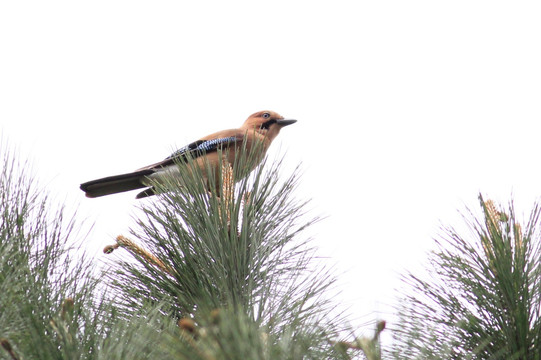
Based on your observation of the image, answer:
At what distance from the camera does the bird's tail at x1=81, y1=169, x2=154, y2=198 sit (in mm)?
5227

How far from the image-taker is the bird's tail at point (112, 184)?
5.23m

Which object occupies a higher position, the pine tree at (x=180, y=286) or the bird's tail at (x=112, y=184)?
the bird's tail at (x=112, y=184)

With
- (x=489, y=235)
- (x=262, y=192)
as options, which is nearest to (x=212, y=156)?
(x=262, y=192)

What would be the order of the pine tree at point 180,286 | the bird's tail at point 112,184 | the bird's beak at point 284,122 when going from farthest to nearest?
the bird's beak at point 284,122, the bird's tail at point 112,184, the pine tree at point 180,286

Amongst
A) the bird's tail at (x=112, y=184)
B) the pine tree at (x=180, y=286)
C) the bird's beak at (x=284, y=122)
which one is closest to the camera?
the pine tree at (x=180, y=286)

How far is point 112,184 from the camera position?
208 inches

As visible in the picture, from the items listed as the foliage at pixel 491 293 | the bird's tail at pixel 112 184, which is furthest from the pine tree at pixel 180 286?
the bird's tail at pixel 112 184

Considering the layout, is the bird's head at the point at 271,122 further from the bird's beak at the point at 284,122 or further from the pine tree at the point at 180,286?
the pine tree at the point at 180,286

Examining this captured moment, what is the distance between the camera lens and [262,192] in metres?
3.17

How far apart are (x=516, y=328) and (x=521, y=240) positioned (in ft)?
1.01

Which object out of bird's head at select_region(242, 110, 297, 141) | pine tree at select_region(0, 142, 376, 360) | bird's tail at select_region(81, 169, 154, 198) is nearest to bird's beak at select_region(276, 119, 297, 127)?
bird's head at select_region(242, 110, 297, 141)

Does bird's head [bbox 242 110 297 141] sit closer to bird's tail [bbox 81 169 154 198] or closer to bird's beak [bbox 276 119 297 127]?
bird's beak [bbox 276 119 297 127]

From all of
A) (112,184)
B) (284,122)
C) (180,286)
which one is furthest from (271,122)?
(180,286)

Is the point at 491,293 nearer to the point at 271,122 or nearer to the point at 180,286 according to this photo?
the point at 180,286
